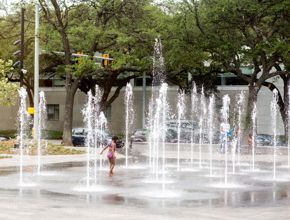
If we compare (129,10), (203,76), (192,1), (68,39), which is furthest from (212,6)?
(203,76)

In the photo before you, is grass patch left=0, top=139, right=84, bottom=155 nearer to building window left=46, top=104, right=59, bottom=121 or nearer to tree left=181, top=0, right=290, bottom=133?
tree left=181, top=0, right=290, bottom=133

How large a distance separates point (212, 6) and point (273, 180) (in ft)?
59.1

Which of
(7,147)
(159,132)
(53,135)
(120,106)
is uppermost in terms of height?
(120,106)

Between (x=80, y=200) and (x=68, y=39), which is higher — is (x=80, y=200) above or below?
below

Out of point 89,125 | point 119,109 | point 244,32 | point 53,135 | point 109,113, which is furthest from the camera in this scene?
point 109,113

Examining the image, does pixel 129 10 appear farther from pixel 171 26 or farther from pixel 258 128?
pixel 258 128

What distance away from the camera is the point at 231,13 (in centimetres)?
3400

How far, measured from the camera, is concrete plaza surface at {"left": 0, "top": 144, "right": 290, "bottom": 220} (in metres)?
11.9

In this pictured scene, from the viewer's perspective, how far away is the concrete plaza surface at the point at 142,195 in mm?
11938

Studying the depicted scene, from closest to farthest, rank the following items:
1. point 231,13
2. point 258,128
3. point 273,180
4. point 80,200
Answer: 1. point 80,200
2. point 273,180
3. point 231,13
4. point 258,128

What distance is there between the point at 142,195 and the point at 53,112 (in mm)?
50596

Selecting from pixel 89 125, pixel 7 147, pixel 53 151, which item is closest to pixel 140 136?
pixel 7 147

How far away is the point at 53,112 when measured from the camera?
212 feet

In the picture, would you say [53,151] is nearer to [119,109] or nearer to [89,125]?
[89,125]
